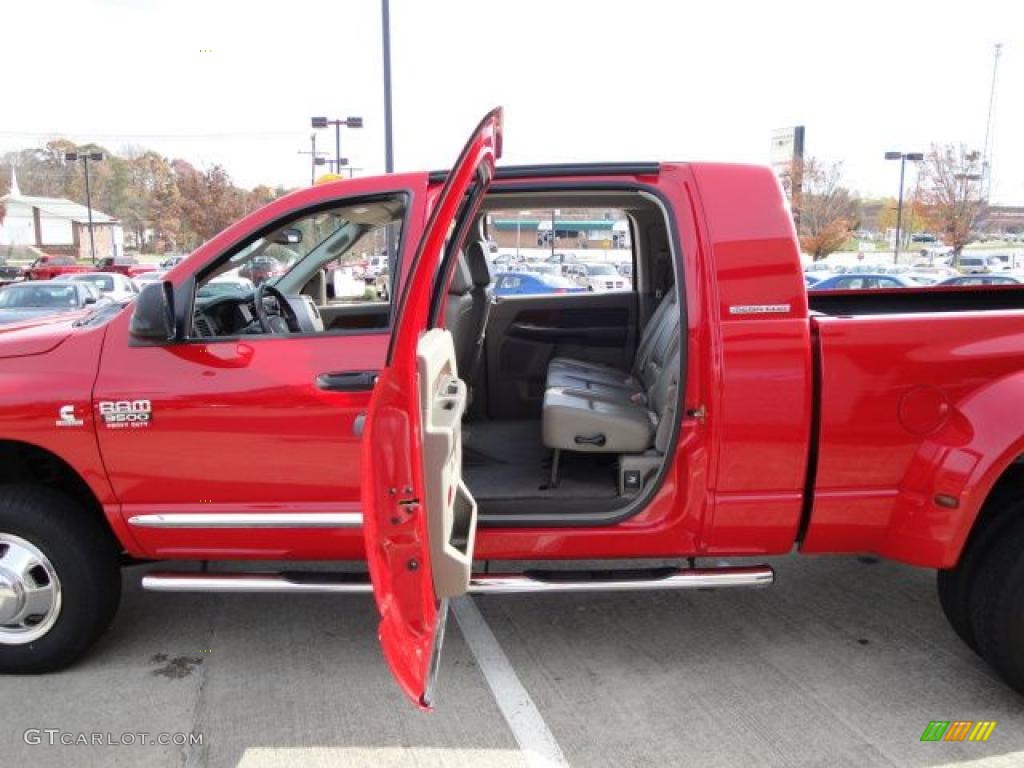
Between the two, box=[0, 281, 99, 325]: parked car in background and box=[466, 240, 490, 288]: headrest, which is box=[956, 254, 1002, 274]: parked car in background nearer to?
box=[0, 281, 99, 325]: parked car in background

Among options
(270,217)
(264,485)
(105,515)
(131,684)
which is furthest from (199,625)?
(270,217)

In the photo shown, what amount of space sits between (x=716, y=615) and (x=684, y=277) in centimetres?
173

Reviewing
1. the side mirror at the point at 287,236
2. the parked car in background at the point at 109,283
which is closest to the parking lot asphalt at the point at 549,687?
the side mirror at the point at 287,236

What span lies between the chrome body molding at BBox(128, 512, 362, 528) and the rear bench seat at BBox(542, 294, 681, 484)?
101 centimetres

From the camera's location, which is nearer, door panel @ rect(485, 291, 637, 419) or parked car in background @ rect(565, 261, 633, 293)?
door panel @ rect(485, 291, 637, 419)

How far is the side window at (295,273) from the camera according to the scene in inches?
129

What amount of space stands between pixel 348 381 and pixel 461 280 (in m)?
1.18

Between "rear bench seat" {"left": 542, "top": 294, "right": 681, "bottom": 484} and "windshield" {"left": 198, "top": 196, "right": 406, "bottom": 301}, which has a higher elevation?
"windshield" {"left": 198, "top": 196, "right": 406, "bottom": 301}

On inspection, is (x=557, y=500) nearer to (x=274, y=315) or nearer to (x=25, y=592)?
(x=274, y=315)

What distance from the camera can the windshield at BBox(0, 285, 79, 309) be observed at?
15125 millimetres

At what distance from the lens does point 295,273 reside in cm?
399

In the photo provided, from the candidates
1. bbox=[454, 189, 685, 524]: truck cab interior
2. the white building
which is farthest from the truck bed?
the white building

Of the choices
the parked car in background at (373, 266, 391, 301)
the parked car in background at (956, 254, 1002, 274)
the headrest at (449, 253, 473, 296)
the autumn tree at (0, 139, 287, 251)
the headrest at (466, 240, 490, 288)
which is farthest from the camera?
the autumn tree at (0, 139, 287, 251)

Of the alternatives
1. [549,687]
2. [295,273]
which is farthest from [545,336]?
[549,687]
